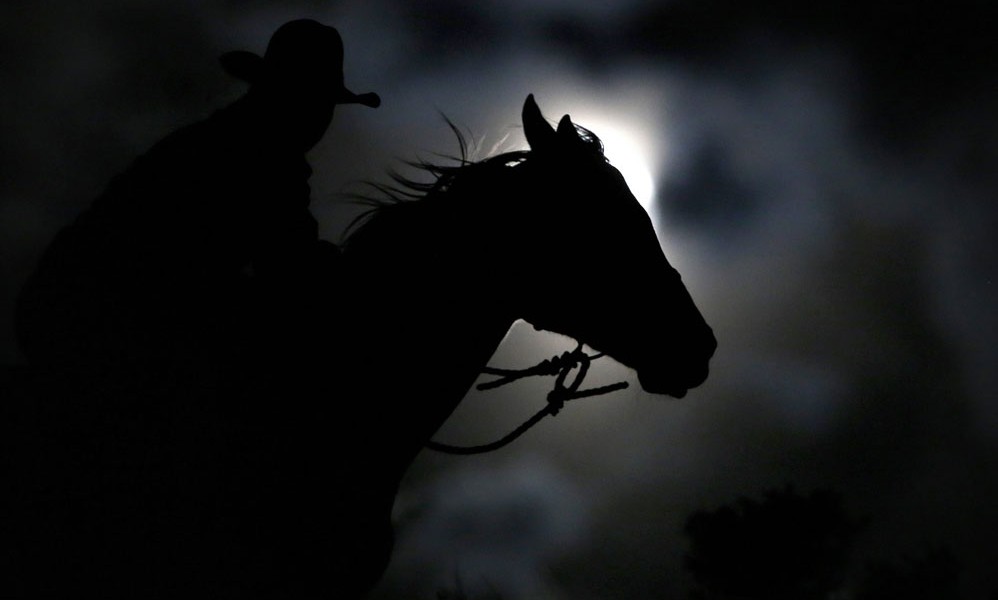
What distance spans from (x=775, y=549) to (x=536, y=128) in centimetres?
3167

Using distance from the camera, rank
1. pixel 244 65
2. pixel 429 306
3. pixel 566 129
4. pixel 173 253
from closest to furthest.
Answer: pixel 173 253
pixel 429 306
pixel 566 129
pixel 244 65

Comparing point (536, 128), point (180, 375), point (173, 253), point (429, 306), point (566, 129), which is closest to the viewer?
point (180, 375)

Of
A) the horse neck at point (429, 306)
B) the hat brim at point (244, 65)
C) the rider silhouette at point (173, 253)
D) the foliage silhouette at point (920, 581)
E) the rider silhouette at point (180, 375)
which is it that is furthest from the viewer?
the foliage silhouette at point (920, 581)

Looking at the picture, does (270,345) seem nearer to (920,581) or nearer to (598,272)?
(598,272)

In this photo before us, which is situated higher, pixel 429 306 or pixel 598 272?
pixel 598 272

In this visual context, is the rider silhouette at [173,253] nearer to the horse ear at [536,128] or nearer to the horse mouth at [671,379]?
the horse ear at [536,128]

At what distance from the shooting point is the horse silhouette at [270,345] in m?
2.91

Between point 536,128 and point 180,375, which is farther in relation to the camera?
point 536,128

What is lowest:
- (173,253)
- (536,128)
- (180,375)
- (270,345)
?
(180,375)

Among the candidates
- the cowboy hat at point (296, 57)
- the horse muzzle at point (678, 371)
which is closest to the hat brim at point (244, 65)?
the cowboy hat at point (296, 57)

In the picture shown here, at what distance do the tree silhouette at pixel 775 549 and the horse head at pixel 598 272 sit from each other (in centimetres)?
2888

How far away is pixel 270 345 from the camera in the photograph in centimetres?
310

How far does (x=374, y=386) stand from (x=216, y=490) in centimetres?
72

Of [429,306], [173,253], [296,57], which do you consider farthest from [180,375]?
[296,57]
